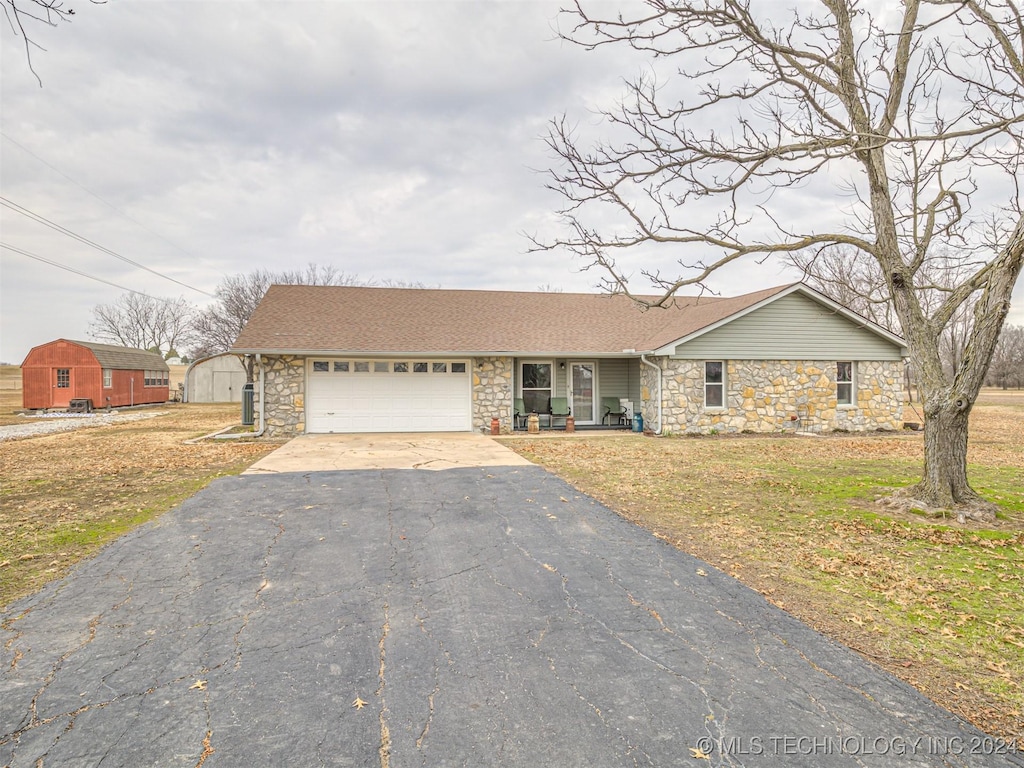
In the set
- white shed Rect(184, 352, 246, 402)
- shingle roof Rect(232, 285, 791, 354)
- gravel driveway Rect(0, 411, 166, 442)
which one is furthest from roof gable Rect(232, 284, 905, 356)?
white shed Rect(184, 352, 246, 402)

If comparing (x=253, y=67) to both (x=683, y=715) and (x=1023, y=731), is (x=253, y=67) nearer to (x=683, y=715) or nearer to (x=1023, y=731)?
(x=683, y=715)

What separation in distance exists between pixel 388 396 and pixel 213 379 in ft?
76.9

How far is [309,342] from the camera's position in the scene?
14.6 metres

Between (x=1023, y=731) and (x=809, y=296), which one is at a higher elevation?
(x=809, y=296)

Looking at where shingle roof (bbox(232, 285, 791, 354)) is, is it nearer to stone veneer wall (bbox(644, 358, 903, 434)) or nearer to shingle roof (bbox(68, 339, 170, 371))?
stone veneer wall (bbox(644, 358, 903, 434))

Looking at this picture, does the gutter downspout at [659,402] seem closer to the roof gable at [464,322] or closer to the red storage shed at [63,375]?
the roof gable at [464,322]

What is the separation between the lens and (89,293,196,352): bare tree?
49.5 metres

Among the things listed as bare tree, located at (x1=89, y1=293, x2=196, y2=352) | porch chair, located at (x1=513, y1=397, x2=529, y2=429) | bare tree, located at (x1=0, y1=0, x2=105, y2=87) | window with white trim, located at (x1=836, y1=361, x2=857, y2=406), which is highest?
bare tree, located at (x1=89, y1=293, x2=196, y2=352)

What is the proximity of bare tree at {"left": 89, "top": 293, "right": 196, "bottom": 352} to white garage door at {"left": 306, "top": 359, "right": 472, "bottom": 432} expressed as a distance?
140ft

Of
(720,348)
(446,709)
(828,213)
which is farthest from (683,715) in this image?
(720,348)

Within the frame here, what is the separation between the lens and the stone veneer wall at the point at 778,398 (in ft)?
49.7

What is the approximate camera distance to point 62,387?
1001 inches

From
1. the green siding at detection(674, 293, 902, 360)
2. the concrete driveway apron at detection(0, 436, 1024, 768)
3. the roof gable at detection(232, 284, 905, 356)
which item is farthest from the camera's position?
the green siding at detection(674, 293, 902, 360)

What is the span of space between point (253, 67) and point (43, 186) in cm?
1305
